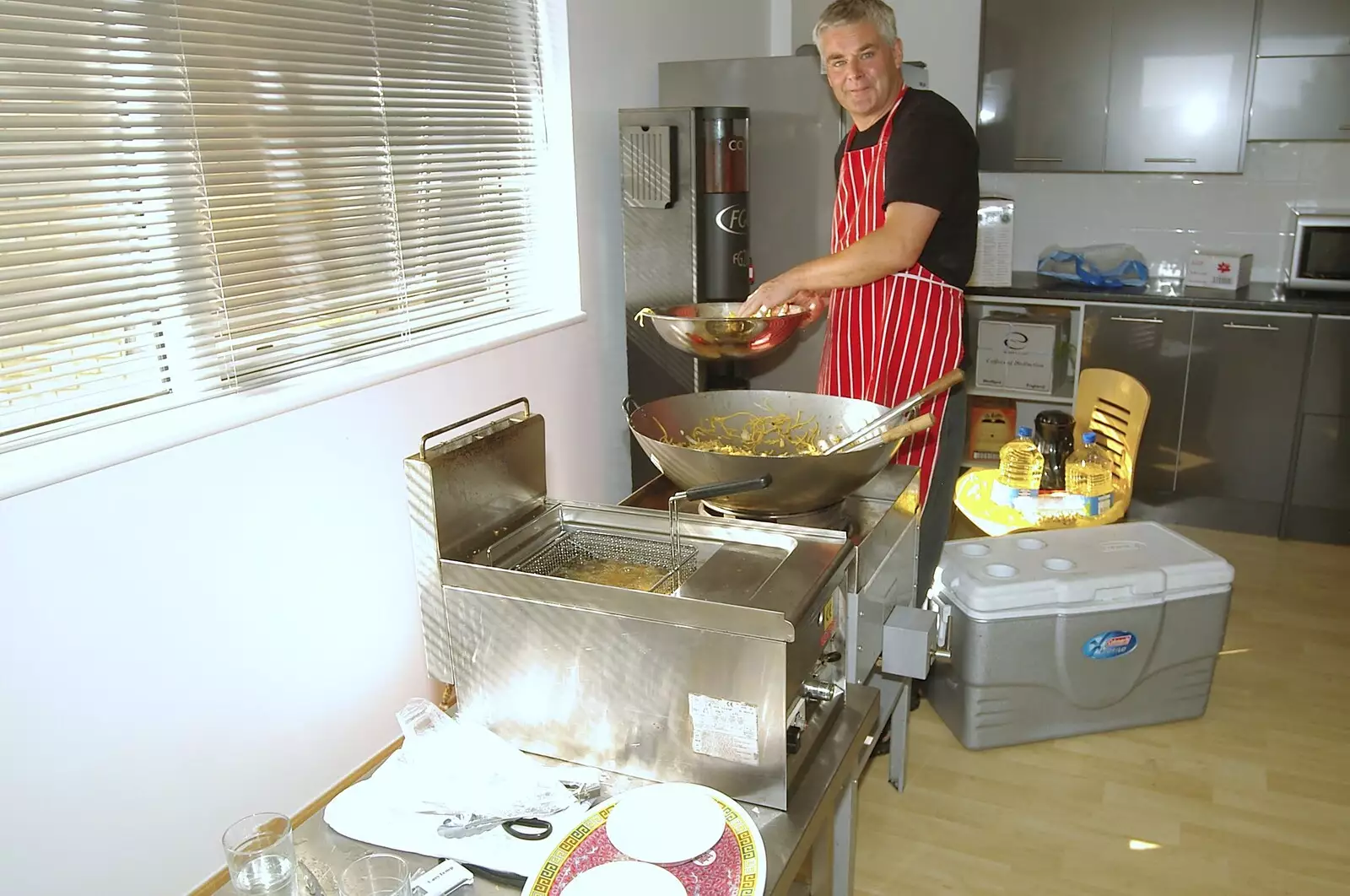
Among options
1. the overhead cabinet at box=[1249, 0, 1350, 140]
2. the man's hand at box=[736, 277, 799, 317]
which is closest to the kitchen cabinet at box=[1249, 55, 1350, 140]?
the overhead cabinet at box=[1249, 0, 1350, 140]

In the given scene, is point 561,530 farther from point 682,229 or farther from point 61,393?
point 682,229

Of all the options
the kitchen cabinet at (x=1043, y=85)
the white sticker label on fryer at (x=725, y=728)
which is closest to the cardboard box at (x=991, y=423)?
the kitchen cabinet at (x=1043, y=85)

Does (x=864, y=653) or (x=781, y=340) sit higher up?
(x=781, y=340)

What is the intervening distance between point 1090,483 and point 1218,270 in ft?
4.75

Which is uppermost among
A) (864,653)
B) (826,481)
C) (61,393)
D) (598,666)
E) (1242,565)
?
(61,393)

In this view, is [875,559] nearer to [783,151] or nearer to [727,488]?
[727,488]

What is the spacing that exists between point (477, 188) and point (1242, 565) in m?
2.78

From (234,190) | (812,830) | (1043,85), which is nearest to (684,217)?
(234,190)

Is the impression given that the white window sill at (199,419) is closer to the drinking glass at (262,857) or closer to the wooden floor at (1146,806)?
the drinking glass at (262,857)

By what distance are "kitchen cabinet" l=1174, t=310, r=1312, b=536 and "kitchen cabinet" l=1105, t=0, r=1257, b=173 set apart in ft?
2.01

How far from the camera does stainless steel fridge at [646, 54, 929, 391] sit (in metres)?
3.08

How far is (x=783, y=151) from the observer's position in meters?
3.15

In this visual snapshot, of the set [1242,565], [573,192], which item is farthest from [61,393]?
[1242,565]

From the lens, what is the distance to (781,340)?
7.72 ft
